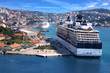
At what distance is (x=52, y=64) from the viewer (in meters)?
17.5

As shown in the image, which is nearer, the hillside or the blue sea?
the blue sea

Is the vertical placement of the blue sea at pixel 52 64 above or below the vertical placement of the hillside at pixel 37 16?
below

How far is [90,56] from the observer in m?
19.5

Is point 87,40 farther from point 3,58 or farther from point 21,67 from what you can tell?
point 3,58

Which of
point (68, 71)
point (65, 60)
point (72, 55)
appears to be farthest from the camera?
point (72, 55)

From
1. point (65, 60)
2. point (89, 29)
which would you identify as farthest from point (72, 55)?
point (89, 29)

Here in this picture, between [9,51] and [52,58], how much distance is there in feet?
18.8

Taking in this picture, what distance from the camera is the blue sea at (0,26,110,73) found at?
15906 mm

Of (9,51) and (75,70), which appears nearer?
(75,70)

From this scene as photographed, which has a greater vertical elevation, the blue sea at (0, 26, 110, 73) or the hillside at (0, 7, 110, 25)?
the hillside at (0, 7, 110, 25)

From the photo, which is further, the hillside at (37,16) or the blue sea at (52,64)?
the hillside at (37,16)

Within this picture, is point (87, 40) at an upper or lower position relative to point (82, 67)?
upper

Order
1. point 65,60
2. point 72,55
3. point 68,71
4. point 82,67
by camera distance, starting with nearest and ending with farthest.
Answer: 1. point 68,71
2. point 82,67
3. point 65,60
4. point 72,55

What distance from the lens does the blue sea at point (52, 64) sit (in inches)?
626
